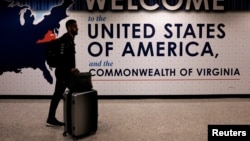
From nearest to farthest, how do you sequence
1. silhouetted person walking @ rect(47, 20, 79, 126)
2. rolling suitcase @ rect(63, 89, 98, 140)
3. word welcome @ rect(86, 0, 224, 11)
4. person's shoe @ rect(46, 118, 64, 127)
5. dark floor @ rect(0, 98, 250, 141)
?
rolling suitcase @ rect(63, 89, 98, 140) < dark floor @ rect(0, 98, 250, 141) < silhouetted person walking @ rect(47, 20, 79, 126) < person's shoe @ rect(46, 118, 64, 127) < word welcome @ rect(86, 0, 224, 11)

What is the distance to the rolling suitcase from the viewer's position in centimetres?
460

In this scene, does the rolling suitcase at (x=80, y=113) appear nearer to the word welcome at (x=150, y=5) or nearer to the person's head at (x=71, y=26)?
the person's head at (x=71, y=26)

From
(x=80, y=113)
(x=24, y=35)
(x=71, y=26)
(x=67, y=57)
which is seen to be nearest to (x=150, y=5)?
(x=24, y=35)

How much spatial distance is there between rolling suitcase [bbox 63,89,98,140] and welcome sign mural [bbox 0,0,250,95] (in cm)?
277

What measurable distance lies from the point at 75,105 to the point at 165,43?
3490mm

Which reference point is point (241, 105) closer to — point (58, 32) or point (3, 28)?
point (58, 32)

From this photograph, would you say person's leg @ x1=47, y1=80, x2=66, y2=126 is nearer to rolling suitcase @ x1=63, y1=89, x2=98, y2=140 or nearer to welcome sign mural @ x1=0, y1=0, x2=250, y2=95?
rolling suitcase @ x1=63, y1=89, x2=98, y2=140

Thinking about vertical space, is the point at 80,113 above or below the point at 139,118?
above

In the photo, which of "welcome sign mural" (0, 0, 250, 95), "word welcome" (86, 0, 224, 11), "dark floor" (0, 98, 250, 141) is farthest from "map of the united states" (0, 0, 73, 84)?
"dark floor" (0, 98, 250, 141)

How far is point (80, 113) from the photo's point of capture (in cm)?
464

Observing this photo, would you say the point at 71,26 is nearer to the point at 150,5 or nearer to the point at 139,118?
the point at 139,118

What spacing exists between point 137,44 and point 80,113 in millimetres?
3229

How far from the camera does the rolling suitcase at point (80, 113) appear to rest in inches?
181

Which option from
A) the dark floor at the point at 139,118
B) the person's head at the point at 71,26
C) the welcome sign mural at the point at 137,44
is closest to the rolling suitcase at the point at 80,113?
the dark floor at the point at 139,118
